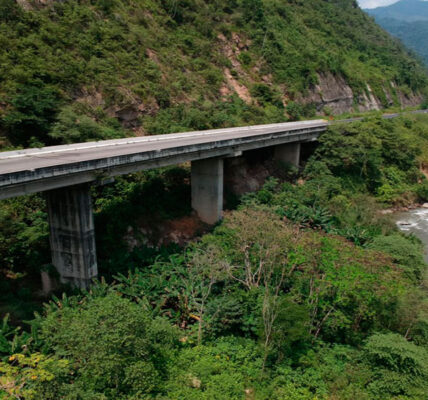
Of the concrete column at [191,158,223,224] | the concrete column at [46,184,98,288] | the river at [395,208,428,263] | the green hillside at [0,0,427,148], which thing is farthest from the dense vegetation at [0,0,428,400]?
the river at [395,208,428,263]

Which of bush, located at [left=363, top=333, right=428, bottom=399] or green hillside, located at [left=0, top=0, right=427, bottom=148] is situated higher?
green hillside, located at [left=0, top=0, right=427, bottom=148]

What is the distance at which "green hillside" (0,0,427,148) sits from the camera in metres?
25.7

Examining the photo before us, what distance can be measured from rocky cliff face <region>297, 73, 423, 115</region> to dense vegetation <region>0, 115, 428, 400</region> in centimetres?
4425

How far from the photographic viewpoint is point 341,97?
6994 cm

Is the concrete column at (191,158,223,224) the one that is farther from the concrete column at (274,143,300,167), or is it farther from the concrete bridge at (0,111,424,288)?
the concrete column at (274,143,300,167)

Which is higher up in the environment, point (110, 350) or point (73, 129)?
point (73, 129)

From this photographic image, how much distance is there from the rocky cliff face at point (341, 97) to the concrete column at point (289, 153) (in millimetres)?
22957

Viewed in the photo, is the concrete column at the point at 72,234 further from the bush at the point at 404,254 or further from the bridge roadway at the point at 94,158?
the bush at the point at 404,254

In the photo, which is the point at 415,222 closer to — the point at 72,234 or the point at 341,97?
the point at 72,234

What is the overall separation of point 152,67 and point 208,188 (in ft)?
60.8

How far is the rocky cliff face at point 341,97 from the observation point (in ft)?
208

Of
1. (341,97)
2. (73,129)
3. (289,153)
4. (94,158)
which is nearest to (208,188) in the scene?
(73,129)

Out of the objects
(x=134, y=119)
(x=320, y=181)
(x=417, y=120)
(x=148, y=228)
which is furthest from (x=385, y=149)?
(x=148, y=228)

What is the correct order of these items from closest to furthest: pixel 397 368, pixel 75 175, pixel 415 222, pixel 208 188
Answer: pixel 397 368 → pixel 75 175 → pixel 208 188 → pixel 415 222
